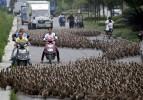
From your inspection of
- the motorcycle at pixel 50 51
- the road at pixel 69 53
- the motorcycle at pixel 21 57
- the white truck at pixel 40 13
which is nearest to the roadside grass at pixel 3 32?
the road at pixel 69 53

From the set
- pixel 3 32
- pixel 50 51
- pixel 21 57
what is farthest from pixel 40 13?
pixel 21 57

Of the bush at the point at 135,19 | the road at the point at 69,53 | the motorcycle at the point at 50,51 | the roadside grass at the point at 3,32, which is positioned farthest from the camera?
the bush at the point at 135,19

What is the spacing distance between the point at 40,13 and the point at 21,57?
45.6m

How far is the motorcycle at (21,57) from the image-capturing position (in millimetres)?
22609

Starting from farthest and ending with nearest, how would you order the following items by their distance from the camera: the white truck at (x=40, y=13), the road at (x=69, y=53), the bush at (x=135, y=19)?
the white truck at (x=40, y=13) → the bush at (x=135, y=19) → the road at (x=69, y=53)

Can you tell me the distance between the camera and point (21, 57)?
22641 millimetres

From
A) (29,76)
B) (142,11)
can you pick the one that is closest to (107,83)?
(29,76)

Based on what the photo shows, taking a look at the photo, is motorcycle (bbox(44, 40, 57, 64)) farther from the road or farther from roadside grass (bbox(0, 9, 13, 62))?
roadside grass (bbox(0, 9, 13, 62))

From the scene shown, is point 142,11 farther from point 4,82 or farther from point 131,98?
point 131,98

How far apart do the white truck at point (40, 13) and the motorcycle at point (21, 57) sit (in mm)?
40361

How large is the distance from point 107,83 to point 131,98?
2.13 meters

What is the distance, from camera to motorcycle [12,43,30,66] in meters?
22.6

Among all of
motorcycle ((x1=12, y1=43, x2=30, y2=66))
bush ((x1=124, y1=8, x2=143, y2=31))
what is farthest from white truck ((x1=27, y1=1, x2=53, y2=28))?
motorcycle ((x1=12, y1=43, x2=30, y2=66))

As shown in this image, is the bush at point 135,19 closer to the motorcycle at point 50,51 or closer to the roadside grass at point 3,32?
the roadside grass at point 3,32
